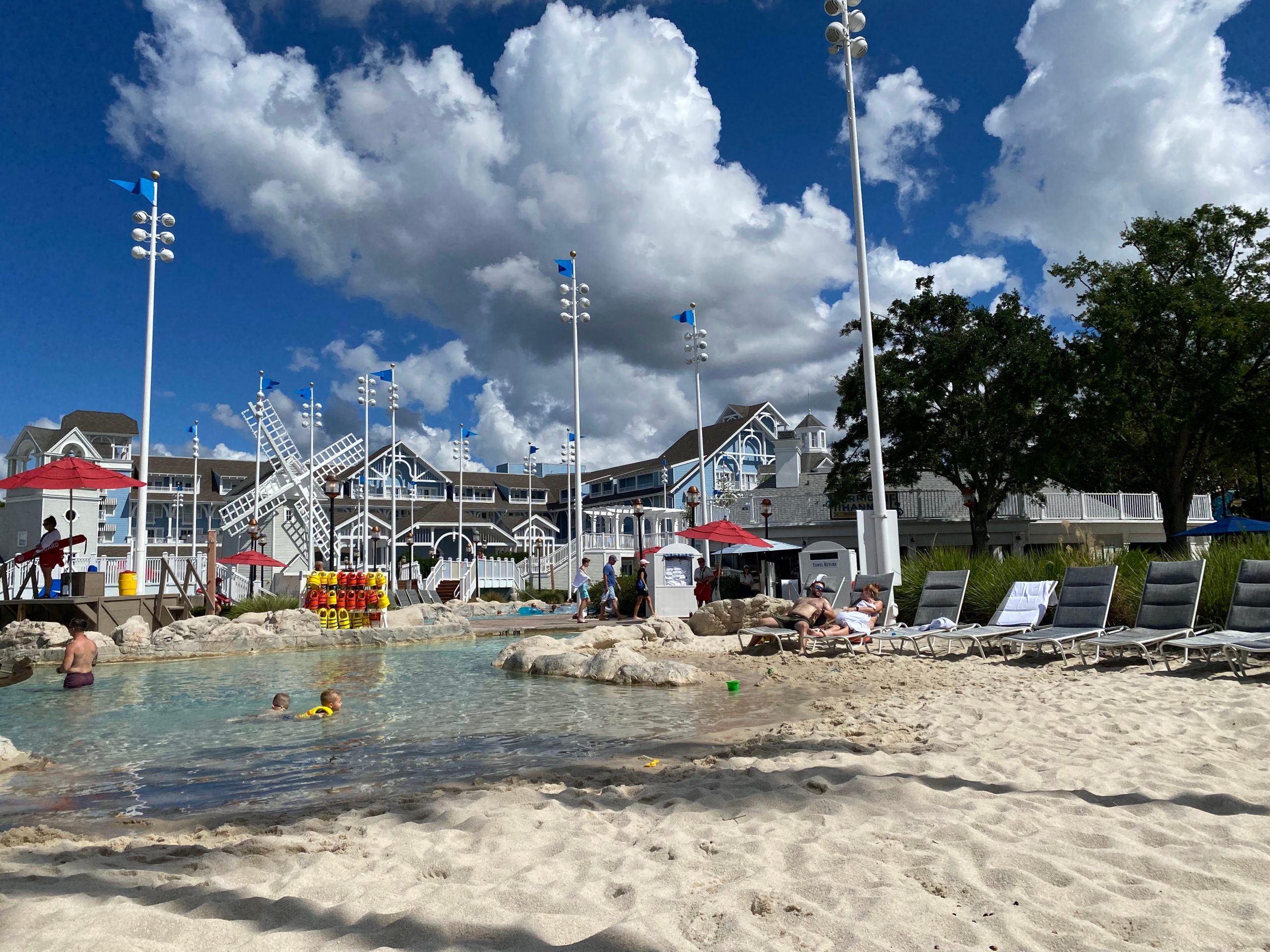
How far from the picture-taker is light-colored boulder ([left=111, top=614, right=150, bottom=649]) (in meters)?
14.9

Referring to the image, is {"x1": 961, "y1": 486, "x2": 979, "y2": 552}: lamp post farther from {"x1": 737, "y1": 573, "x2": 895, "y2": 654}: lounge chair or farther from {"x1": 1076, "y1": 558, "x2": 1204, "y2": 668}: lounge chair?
{"x1": 1076, "y1": 558, "x2": 1204, "y2": 668}: lounge chair

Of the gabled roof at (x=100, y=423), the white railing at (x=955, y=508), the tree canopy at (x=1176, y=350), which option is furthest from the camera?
the gabled roof at (x=100, y=423)

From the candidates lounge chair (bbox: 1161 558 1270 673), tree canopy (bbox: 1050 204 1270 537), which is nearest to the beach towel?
lounge chair (bbox: 1161 558 1270 673)

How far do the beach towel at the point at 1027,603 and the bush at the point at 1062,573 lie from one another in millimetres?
822

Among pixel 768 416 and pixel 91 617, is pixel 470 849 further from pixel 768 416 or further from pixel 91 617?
pixel 768 416

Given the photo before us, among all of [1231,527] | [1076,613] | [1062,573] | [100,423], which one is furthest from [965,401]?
[100,423]

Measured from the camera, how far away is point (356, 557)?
48.2 m

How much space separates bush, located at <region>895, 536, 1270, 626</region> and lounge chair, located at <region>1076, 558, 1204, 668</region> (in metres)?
0.40

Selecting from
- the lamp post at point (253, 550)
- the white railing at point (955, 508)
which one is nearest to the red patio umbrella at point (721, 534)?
the white railing at point (955, 508)

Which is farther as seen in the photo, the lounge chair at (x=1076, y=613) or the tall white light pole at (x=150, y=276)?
the tall white light pole at (x=150, y=276)

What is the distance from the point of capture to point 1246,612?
838cm

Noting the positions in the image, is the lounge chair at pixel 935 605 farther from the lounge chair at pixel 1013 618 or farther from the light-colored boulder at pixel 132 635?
the light-colored boulder at pixel 132 635

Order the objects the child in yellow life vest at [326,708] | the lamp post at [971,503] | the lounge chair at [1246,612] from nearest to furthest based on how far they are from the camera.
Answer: the lounge chair at [1246,612] < the child in yellow life vest at [326,708] < the lamp post at [971,503]

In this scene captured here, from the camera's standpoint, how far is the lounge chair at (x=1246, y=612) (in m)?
7.99
